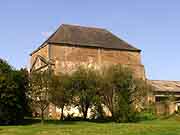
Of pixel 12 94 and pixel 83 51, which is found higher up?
pixel 83 51

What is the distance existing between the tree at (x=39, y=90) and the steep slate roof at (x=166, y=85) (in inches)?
894

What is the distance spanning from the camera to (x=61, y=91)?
130 feet

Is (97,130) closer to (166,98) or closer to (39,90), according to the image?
(39,90)

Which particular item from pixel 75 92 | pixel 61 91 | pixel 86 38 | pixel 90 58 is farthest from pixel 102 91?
pixel 86 38

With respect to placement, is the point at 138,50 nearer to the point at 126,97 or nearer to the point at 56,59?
the point at 56,59

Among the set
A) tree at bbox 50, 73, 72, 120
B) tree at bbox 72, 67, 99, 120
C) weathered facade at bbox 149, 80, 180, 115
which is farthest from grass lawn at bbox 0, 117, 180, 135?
weathered facade at bbox 149, 80, 180, 115

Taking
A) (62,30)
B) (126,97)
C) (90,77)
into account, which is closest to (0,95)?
(90,77)

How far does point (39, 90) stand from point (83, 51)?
51.3 feet

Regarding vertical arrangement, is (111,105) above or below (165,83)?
below

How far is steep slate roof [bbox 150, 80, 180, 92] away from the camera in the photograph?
57.1 metres

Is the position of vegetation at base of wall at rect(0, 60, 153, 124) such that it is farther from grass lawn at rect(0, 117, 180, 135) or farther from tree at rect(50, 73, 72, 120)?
grass lawn at rect(0, 117, 180, 135)

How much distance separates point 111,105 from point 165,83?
22.3 m

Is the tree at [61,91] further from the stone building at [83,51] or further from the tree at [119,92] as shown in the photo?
the stone building at [83,51]

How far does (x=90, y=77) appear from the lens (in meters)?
42.5
